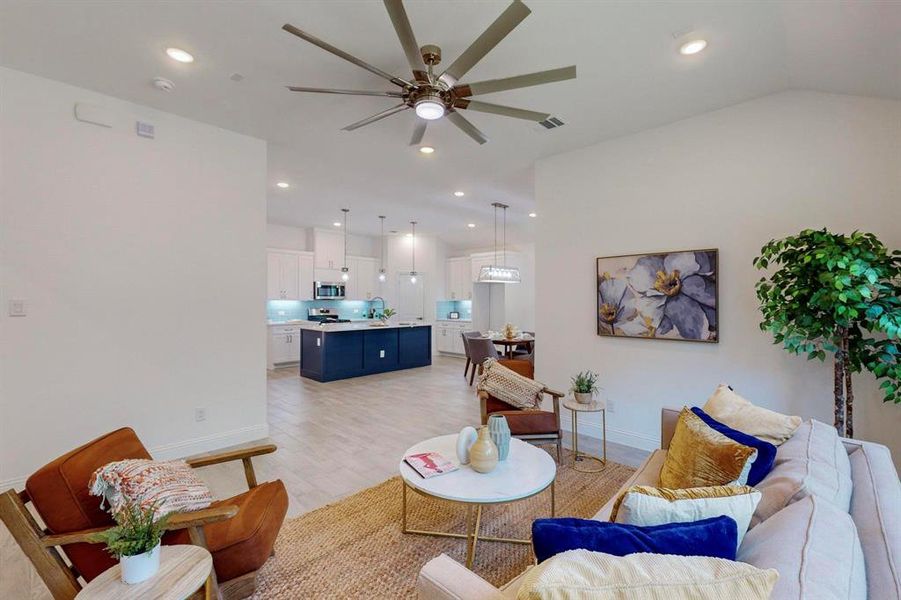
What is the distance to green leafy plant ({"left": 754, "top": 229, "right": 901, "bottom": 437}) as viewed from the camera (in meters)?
2.29

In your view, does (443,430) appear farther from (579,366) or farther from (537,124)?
(537,124)

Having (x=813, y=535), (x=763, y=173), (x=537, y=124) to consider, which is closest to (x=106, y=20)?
(x=537, y=124)

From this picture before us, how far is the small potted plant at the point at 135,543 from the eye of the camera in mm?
1309

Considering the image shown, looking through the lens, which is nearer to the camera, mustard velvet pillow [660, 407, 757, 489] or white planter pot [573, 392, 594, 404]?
mustard velvet pillow [660, 407, 757, 489]

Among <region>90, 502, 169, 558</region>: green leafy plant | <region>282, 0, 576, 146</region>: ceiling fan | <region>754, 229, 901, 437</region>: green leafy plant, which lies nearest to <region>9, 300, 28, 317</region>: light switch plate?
<region>90, 502, 169, 558</region>: green leafy plant

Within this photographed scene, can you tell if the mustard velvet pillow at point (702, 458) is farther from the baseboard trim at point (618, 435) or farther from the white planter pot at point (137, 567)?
the baseboard trim at point (618, 435)

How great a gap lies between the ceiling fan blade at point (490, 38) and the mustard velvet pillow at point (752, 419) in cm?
218

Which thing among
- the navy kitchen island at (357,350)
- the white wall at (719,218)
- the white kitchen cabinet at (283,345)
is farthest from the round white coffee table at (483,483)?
the white kitchen cabinet at (283,345)

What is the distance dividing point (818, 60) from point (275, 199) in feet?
21.8

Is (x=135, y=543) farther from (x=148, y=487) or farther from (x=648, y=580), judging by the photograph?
(x=648, y=580)

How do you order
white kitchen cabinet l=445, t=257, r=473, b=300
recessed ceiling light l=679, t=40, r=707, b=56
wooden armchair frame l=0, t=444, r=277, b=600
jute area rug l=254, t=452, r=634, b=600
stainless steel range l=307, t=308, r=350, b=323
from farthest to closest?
white kitchen cabinet l=445, t=257, r=473, b=300 < stainless steel range l=307, t=308, r=350, b=323 < recessed ceiling light l=679, t=40, r=707, b=56 < jute area rug l=254, t=452, r=634, b=600 < wooden armchair frame l=0, t=444, r=277, b=600

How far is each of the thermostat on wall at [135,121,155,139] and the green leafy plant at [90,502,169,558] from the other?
3.27 metres

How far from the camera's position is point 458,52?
8.53 feet

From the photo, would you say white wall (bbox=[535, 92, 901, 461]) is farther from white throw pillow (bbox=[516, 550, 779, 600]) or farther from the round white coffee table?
white throw pillow (bbox=[516, 550, 779, 600])
